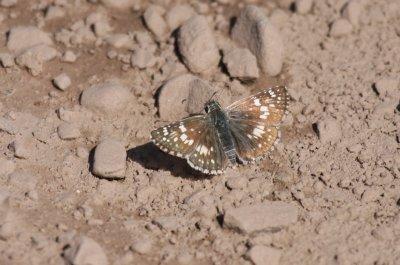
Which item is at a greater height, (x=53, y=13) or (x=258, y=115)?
(x=258, y=115)

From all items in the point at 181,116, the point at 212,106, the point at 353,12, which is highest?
the point at 353,12

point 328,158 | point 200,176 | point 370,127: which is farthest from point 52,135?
point 370,127

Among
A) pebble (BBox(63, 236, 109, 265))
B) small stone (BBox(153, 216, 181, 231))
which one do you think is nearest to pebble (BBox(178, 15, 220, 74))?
small stone (BBox(153, 216, 181, 231))

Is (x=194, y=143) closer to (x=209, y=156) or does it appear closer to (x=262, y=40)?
(x=209, y=156)

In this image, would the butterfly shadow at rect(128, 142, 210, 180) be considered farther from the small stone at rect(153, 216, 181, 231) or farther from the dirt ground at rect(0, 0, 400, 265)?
the small stone at rect(153, 216, 181, 231)

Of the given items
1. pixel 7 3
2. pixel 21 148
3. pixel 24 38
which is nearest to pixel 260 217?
pixel 21 148

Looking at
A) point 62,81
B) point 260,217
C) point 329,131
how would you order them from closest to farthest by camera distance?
point 260,217, point 329,131, point 62,81

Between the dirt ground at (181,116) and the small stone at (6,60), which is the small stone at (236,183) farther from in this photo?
the small stone at (6,60)
